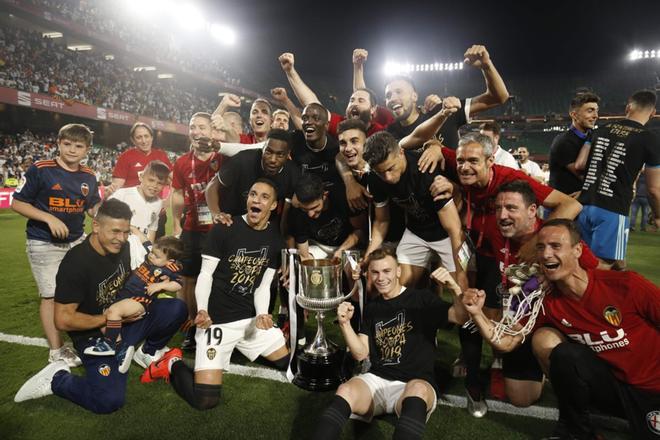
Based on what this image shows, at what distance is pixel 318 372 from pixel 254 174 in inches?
73.6

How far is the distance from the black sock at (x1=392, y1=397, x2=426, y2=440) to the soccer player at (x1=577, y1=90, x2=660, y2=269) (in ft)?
9.07

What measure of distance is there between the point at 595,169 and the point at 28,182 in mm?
5194

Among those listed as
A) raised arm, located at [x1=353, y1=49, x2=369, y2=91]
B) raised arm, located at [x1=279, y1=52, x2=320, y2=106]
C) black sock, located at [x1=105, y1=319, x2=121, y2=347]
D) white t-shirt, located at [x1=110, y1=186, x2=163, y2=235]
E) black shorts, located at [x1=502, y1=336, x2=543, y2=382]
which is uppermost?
raised arm, located at [x1=353, y1=49, x2=369, y2=91]

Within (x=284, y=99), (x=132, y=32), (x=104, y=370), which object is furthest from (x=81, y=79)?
(x=104, y=370)

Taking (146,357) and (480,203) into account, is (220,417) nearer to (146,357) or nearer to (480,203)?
(146,357)

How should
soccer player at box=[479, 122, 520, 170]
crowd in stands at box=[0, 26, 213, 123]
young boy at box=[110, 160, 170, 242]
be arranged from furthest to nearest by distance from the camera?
crowd in stands at box=[0, 26, 213, 123] < soccer player at box=[479, 122, 520, 170] < young boy at box=[110, 160, 170, 242]

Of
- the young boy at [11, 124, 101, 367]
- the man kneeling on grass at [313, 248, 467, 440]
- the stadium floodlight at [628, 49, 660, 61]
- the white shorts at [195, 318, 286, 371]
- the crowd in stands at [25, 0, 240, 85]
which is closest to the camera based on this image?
the man kneeling on grass at [313, 248, 467, 440]

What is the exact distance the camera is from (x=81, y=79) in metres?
24.0

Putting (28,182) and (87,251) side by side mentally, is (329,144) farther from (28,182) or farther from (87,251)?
(28,182)

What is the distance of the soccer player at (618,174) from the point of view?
Answer: 3.88 m

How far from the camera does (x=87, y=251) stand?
296 centimetres

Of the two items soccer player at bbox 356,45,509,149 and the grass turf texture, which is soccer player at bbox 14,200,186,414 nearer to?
the grass turf texture

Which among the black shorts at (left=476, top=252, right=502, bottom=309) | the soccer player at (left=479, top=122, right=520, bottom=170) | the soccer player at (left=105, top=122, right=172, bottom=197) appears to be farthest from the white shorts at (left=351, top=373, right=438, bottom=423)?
the soccer player at (left=105, top=122, right=172, bottom=197)

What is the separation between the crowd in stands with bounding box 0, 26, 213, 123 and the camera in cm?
2028
